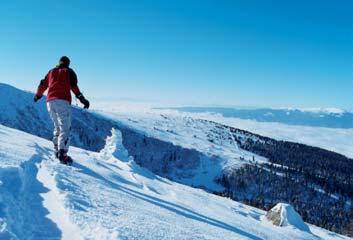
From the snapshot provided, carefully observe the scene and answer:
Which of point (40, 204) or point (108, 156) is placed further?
point (108, 156)

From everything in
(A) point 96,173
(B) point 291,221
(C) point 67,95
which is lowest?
(B) point 291,221

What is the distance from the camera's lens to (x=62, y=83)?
15578 mm

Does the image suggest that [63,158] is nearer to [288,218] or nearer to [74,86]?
[74,86]

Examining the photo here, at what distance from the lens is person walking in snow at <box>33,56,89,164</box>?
1554 centimetres

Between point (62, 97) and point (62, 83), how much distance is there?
0.55 meters

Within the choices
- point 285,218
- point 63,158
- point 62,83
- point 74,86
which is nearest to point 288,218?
point 285,218

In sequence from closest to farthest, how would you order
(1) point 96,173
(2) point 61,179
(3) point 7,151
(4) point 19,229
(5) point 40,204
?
(4) point 19,229 < (5) point 40,204 < (2) point 61,179 < (3) point 7,151 < (1) point 96,173

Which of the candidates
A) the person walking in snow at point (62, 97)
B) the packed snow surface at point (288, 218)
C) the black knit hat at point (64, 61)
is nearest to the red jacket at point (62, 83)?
the person walking in snow at point (62, 97)

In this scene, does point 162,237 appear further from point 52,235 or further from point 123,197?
point 123,197

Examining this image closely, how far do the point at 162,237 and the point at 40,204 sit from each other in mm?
2937

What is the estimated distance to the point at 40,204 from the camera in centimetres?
880

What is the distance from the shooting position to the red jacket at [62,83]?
51.1 ft

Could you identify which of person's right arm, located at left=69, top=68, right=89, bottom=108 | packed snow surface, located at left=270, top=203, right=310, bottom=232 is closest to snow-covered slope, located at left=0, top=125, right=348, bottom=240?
person's right arm, located at left=69, top=68, right=89, bottom=108

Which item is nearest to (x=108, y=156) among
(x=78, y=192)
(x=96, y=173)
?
(x=96, y=173)
